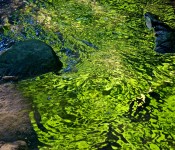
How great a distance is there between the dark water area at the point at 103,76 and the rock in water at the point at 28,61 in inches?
9.2

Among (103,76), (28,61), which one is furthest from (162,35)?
(28,61)

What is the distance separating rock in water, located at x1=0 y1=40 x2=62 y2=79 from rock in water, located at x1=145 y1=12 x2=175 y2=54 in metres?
2.71

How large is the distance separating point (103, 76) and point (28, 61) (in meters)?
1.76

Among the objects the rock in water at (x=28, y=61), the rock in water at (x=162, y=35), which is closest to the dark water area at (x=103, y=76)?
the rock in water at (x=162, y=35)

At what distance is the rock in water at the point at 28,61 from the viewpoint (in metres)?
7.91

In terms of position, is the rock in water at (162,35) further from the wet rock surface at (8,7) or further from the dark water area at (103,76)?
the wet rock surface at (8,7)

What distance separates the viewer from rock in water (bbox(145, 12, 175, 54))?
9000 mm

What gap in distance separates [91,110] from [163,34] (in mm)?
3998

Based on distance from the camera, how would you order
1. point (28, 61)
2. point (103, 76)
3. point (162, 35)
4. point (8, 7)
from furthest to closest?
point (8, 7)
point (162, 35)
point (28, 61)
point (103, 76)

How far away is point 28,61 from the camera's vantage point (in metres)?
8.04

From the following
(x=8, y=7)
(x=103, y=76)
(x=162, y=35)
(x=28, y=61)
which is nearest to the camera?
(x=103, y=76)

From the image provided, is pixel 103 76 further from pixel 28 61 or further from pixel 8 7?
pixel 8 7

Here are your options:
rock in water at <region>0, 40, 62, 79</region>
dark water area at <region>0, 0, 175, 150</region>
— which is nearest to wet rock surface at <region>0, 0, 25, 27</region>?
dark water area at <region>0, 0, 175, 150</region>

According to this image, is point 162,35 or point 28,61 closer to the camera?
point 28,61
